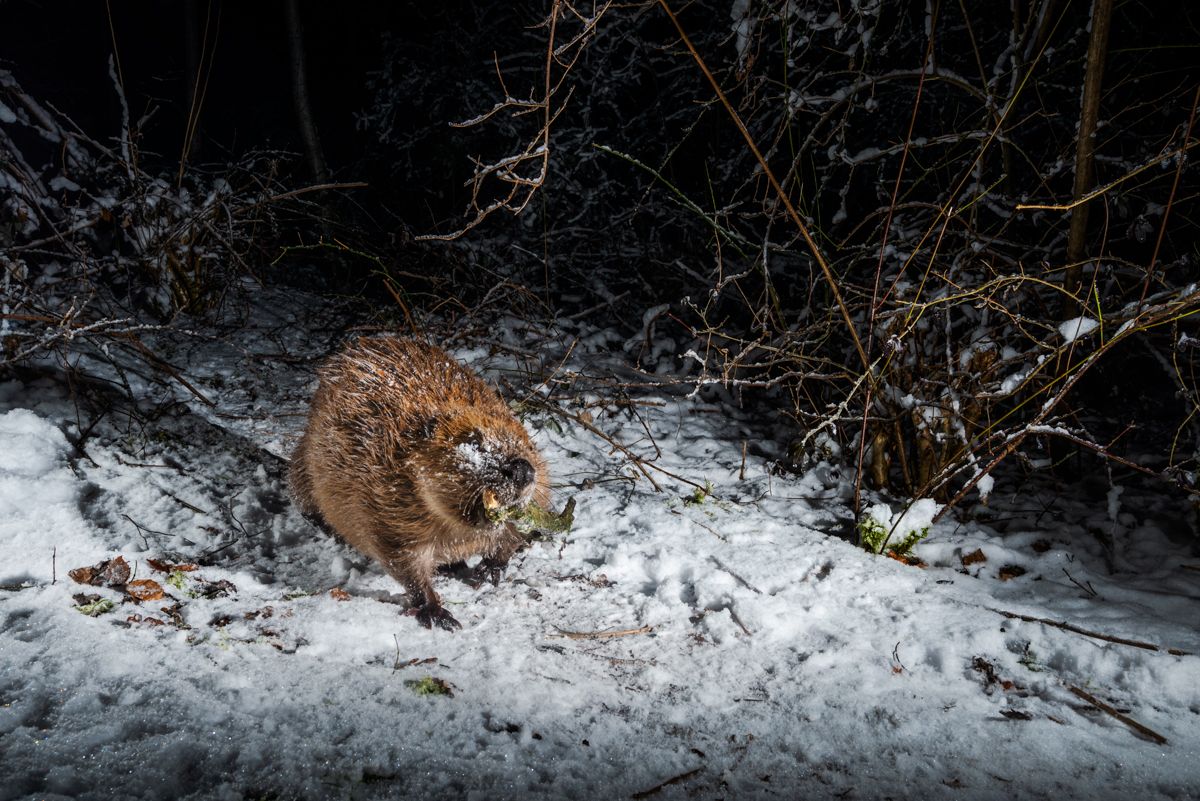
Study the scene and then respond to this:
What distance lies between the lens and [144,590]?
223 centimetres

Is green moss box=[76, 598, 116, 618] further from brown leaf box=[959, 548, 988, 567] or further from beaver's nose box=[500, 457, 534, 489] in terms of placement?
brown leaf box=[959, 548, 988, 567]

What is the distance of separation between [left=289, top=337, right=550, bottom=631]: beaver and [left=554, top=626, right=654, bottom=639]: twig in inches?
16.0

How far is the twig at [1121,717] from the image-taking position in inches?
71.3

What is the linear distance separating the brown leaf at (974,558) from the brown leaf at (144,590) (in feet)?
10.2

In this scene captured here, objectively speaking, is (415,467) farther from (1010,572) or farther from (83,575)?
(1010,572)

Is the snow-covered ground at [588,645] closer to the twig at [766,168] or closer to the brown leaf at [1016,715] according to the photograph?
the brown leaf at [1016,715]

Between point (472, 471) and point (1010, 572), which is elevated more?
point (472, 471)

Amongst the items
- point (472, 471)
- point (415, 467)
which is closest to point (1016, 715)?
point (472, 471)

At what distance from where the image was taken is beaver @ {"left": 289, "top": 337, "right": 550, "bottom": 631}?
245 centimetres

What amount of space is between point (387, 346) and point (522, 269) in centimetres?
311

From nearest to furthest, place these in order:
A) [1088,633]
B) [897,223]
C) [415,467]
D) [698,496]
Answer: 1. [1088,633]
2. [415,467]
3. [698,496]
4. [897,223]

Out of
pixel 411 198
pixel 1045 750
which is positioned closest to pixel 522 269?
pixel 411 198

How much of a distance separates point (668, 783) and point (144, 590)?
1.83 m

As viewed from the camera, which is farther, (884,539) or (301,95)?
(301,95)
